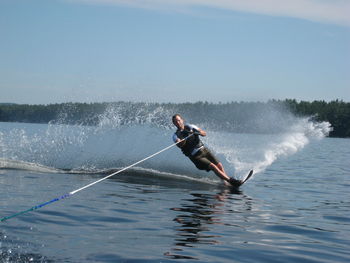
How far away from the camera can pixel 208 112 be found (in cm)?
6544

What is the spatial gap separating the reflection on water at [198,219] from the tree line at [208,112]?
810 cm

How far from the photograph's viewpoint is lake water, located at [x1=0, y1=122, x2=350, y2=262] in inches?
261

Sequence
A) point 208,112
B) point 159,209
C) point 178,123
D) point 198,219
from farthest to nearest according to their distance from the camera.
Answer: point 208,112
point 178,123
point 159,209
point 198,219

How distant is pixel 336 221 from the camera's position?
9.32 metres

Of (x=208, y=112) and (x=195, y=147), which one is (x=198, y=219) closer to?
(x=195, y=147)

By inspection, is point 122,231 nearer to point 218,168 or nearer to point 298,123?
point 218,168

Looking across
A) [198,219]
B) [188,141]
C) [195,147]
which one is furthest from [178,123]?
[198,219]

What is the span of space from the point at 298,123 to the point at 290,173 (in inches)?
203

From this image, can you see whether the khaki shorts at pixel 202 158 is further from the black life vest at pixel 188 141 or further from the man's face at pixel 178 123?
the man's face at pixel 178 123

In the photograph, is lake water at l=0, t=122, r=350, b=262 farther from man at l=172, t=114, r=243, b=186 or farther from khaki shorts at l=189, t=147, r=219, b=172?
khaki shorts at l=189, t=147, r=219, b=172

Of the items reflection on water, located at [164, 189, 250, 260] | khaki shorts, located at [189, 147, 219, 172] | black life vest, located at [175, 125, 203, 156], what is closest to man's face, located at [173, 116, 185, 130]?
black life vest, located at [175, 125, 203, 156]

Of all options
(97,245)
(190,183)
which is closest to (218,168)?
(190,183)

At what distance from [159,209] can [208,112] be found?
5611 centimetres

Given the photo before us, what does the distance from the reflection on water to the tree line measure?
319 inches
